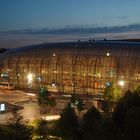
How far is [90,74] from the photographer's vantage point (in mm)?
78000

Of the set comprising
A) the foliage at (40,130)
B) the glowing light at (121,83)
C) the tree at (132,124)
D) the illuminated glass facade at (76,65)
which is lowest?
the foliage at (40,130)

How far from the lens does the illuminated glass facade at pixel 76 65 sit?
7475 centimetres

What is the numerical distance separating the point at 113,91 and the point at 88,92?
16.5 meters

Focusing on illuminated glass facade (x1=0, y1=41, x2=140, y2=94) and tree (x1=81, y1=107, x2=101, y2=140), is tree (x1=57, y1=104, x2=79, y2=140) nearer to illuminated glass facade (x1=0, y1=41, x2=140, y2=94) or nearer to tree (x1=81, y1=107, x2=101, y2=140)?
tree (x1=81, y1=107, x2=101, y2=140)

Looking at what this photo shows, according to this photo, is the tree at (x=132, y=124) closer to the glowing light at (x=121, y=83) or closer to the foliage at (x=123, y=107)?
the foliage at (x=123, y=107)

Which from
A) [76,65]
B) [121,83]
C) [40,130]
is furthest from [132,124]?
[76,65]

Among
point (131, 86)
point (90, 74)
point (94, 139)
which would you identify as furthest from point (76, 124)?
point (90, 74)

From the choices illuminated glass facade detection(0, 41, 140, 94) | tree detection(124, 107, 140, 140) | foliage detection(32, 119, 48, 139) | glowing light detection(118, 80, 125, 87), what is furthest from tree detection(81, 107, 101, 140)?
glowing light detection(118, 80, 125, 87)

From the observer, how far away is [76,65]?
3164 inches

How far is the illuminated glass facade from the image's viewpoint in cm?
7475

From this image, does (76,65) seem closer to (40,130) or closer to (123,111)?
(40,130)

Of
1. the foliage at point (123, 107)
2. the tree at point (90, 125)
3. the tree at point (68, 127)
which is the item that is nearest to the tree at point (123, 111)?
the foliage at point (123, 107)

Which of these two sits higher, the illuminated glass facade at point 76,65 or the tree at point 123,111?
the illuminated glass facade at point 76,65

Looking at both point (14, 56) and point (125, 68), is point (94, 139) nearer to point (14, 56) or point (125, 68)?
point (125, 68)
